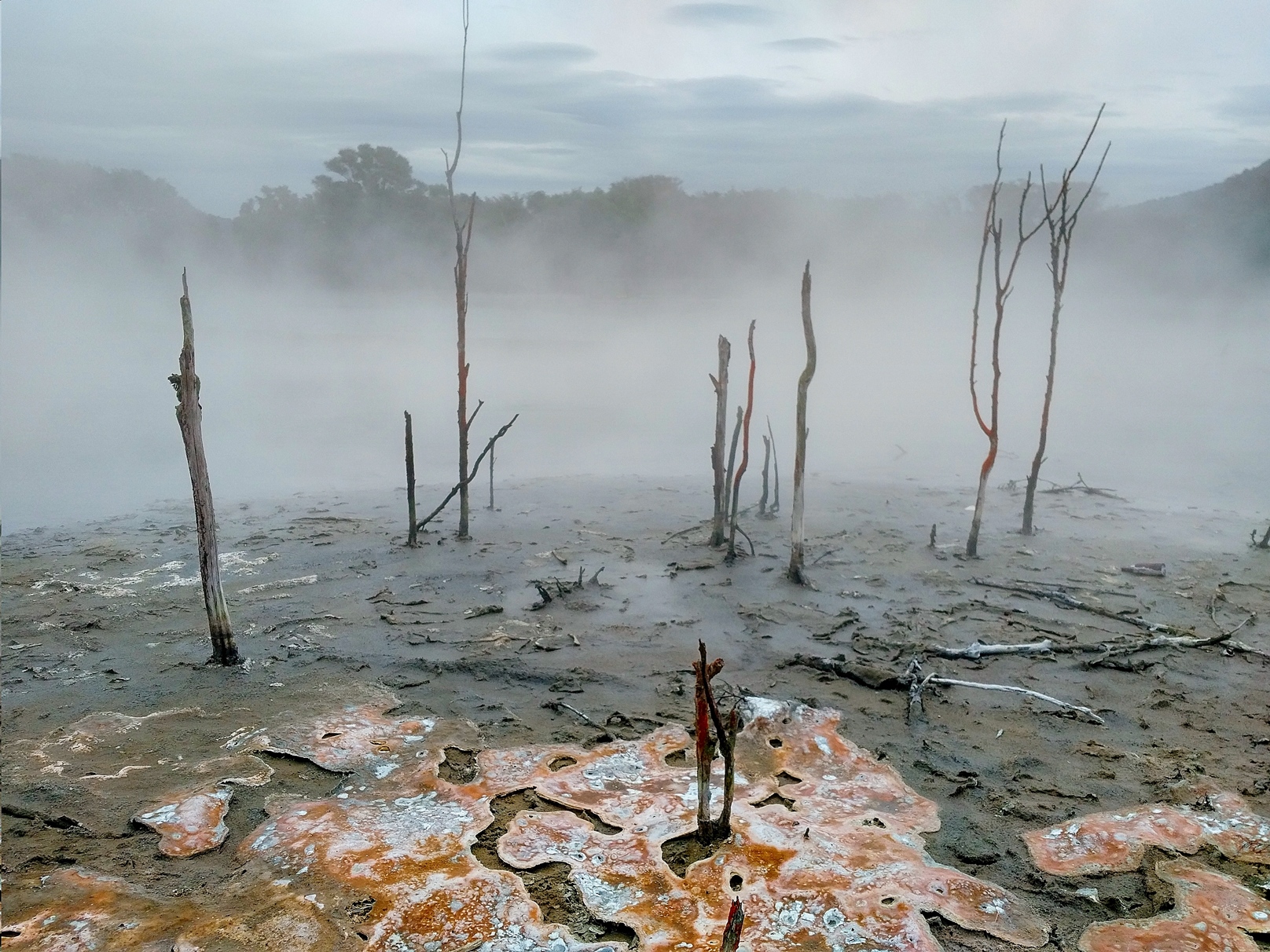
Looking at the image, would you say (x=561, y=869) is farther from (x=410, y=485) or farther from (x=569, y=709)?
(x=410, y=485)

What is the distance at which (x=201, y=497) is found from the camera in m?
5.89

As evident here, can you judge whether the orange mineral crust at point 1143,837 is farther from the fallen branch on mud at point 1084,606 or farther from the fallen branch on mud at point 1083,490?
the fallen branch on mud at point 1083,490

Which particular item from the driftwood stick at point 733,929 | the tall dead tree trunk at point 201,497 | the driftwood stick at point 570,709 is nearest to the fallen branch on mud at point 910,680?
the driftwood stick at point 570,709

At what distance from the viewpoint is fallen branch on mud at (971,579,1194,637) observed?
6773 mm

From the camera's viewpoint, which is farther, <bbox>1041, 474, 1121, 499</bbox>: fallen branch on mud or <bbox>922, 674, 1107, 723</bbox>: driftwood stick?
<bbox>1041, 474, 1121, 499</bbox>: fallen branch on mud

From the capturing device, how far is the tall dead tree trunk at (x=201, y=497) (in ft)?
18.6

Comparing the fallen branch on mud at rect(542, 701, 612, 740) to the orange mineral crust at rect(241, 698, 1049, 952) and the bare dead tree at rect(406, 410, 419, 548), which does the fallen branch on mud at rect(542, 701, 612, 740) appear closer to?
the orange mineral crust at rect(241, 698, 1049, 952)

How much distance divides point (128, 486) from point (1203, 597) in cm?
1265

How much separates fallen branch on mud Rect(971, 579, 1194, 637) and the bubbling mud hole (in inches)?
130

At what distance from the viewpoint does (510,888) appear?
3.74m

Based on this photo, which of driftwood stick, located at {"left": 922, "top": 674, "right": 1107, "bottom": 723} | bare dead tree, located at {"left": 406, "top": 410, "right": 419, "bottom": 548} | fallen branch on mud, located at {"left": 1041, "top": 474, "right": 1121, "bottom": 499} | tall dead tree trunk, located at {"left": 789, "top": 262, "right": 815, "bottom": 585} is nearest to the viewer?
driftwood stick, located at {"left": 922, "top": 674, "right": 1107, "bottom": 723}

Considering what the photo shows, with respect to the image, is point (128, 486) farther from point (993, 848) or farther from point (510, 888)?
point (993, 848)

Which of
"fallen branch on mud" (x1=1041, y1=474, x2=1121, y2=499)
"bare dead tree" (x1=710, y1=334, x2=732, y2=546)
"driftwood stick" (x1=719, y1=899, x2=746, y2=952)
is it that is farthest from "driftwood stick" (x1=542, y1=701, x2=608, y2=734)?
"fallen branch on mud" (x1=1041, y1=474, x2=1121, y2=499)

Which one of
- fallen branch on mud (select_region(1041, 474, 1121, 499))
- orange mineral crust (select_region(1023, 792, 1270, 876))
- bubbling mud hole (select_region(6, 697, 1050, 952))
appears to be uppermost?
fallen branch on mud (select_region(1041, 474, 1121, 499))
